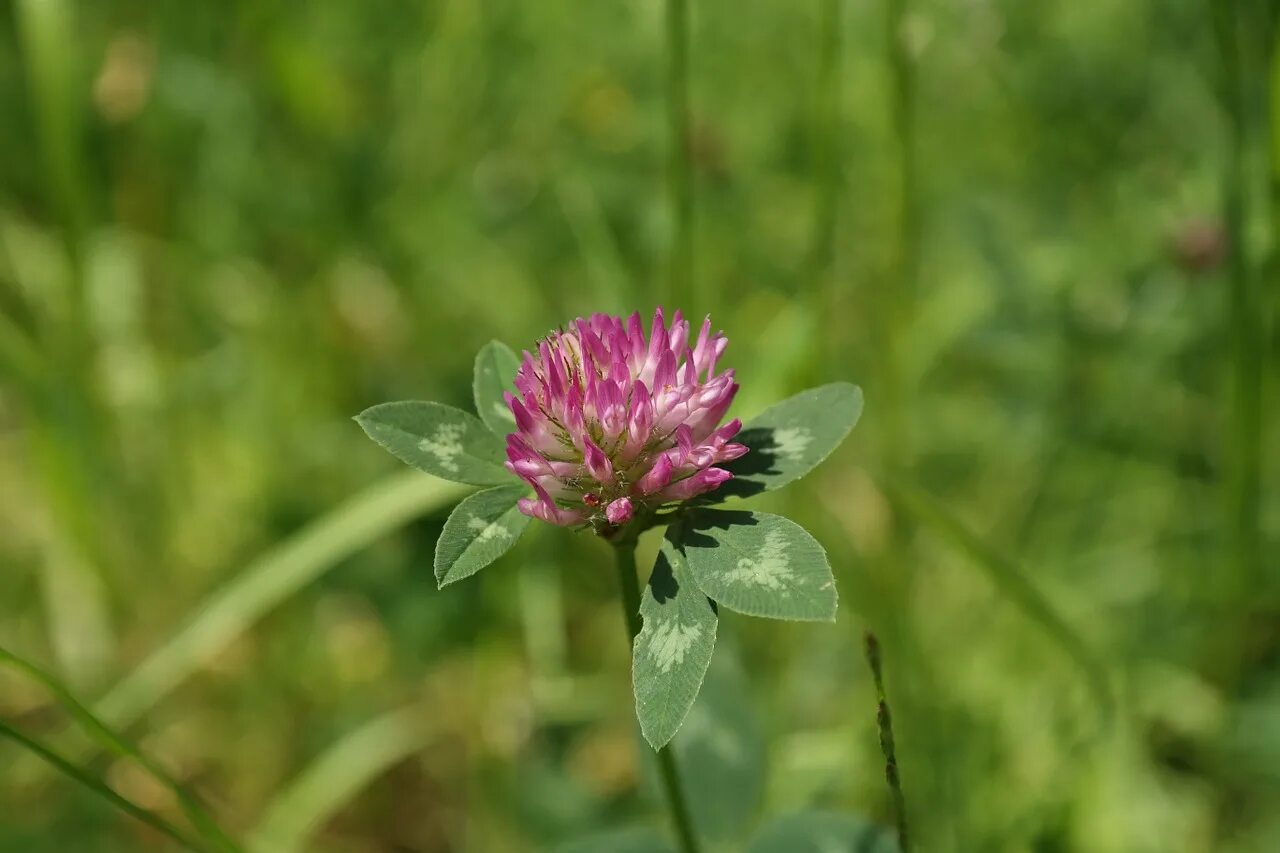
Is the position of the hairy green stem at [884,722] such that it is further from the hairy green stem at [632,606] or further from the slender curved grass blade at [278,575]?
the slender curved grass blade at [278,575]

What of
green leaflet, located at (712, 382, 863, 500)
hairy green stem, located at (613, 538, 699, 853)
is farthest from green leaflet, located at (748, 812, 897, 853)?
green leaflet, located at (712, 382, 863, 500)

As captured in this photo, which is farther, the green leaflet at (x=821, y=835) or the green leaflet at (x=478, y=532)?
the green leaflet at (x=821, y=835)

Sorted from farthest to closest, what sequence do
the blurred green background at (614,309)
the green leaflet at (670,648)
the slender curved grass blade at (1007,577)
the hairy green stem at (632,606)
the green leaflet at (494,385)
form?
the blurred green background at (614,309), the slender curved grass blade at (1007,577), the green leaflet at (494,385), the hairy green stem at (632,606), the green leaflet at (670,648)

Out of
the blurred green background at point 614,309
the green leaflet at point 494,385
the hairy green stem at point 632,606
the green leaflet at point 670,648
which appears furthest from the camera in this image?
the blurred green background at point 614,309

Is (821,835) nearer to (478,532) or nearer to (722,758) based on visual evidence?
(722,758)

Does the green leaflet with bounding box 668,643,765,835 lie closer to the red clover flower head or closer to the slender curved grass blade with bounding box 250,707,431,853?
the red clover flower head

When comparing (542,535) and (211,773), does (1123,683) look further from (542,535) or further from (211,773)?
(211,773)

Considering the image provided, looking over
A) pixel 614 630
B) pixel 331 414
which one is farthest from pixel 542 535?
pixel 331 414

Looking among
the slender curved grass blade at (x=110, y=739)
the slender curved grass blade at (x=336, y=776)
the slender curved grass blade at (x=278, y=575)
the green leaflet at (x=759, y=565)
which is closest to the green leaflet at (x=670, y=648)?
the green leaflet at (x=759, y=565)
